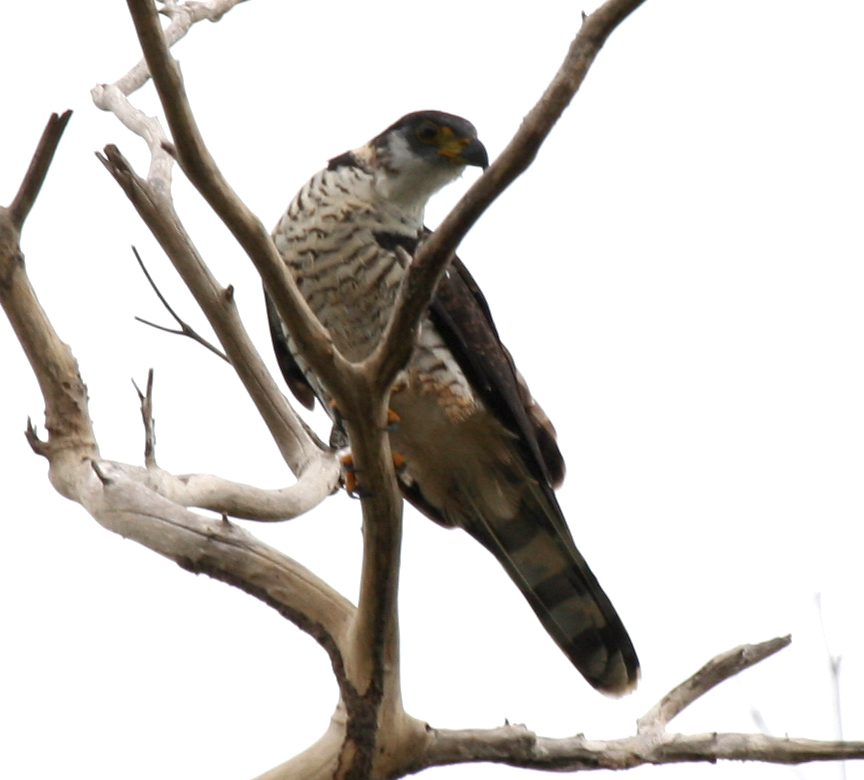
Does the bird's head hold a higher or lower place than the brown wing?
higher

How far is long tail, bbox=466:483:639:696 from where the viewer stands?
183 inches

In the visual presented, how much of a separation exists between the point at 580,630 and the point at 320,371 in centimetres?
238

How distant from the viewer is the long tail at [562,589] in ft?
15.3

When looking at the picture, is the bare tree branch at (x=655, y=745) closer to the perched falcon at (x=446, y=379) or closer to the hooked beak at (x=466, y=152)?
the perched falcon at (x=446, y=379)

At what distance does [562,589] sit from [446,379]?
3.53 feet

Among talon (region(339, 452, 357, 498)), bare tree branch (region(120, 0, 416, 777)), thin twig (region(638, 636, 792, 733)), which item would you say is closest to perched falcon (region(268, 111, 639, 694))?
talon (region(339, 452, 357, 498))

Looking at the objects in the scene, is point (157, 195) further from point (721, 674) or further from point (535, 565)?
point (721, 674)

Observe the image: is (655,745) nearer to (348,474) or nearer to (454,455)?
(348,474)

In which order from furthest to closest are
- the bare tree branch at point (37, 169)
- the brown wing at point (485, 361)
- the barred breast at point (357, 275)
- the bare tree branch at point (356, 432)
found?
1. the brown wing at point (485, 361)
2. the barred breast at point (357, 275)
3. the bare tree branch at point (37, 169)
4. the bare tree branch at point (356, 432)

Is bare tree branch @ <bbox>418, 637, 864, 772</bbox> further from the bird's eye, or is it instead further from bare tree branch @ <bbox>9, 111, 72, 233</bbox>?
the bird's eye

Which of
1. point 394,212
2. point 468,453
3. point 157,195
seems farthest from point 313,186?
point 468,453

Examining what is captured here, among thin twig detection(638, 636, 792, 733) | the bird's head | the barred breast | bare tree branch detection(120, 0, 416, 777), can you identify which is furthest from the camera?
the bird's head

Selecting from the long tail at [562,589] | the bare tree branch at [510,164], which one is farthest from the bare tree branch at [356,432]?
the long tail at [562,589]

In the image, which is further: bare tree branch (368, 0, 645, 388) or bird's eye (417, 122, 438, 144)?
bird's eye (417, 122, 438, 144)
